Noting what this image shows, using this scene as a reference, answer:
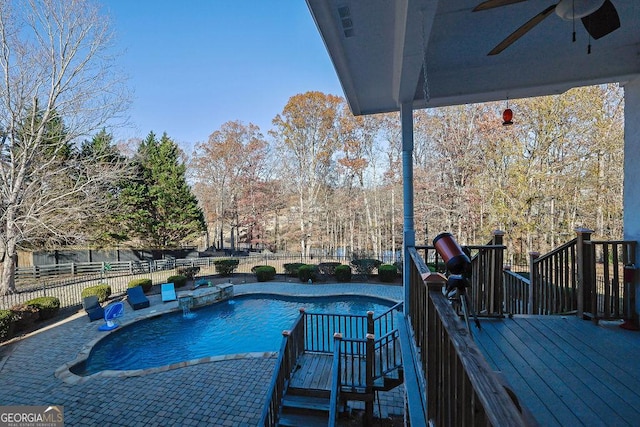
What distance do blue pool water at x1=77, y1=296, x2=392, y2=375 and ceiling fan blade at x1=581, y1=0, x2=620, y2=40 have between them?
791cm

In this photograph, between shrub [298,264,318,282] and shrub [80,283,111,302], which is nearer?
shrub [80,283,111,302]

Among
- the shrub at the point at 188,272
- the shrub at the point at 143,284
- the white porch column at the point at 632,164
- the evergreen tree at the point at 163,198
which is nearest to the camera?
the white porch column at the point at 632,164

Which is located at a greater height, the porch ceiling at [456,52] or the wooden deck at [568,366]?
the porch ceiling at [456,52]

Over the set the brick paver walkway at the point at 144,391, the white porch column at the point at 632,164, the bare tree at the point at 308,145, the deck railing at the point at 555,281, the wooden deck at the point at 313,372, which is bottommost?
the brick paver walkway at the point at 144,391

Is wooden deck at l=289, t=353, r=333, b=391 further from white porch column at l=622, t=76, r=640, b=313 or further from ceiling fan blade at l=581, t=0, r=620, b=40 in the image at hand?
ceiling fan blade at l=581, t=0, r=620, b=40

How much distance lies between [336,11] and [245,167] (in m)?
18.5

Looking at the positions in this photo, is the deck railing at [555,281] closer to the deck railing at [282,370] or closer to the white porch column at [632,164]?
the white porch column at [632,164]

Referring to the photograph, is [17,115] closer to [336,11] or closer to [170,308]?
[170,308]

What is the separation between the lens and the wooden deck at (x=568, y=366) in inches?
64.0

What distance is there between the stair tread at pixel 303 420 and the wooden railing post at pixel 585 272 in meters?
3.46

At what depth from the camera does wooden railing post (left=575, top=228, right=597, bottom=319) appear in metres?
2.88

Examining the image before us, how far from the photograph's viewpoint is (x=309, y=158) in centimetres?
1741

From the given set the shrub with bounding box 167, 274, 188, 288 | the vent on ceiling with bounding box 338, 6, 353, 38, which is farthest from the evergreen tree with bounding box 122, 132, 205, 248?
the vent on ceiling with bounding box 338, 6, 353, 38

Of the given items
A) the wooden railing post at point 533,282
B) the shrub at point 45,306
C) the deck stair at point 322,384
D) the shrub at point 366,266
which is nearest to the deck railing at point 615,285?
the wooden railing post at point 533,282
